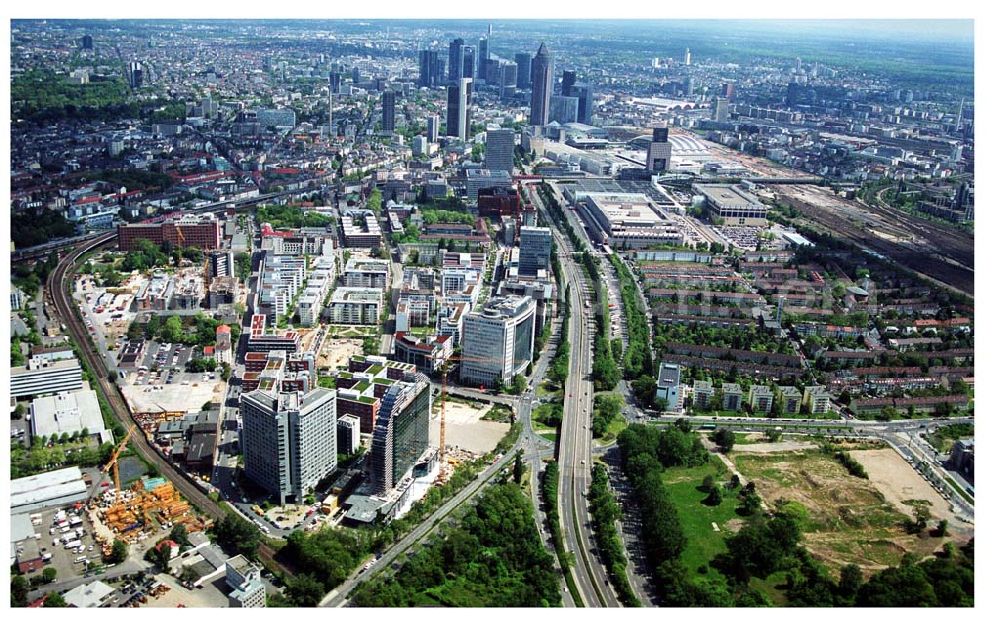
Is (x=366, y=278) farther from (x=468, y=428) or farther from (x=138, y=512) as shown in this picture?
(x=138, y=512)

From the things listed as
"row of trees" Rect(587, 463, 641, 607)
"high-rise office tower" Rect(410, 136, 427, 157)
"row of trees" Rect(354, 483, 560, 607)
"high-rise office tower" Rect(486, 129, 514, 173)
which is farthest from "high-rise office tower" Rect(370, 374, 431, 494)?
"high-rise office tower" Rect(410, 136, 427, 157)

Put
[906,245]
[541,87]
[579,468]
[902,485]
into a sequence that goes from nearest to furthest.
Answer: [902,485] → [579,468] → [906,245] → [541,87]

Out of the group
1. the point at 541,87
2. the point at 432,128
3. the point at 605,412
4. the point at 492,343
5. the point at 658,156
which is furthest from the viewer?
the point at 541,87

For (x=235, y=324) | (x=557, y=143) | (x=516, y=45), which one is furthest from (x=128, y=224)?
(x=516, y=45)

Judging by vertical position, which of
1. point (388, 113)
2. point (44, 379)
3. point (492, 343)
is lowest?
point (44, 379)

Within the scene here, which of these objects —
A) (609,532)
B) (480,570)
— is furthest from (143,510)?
(609,532)

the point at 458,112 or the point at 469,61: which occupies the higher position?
the point at 469,61

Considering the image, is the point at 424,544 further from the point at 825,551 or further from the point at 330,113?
the point at 330,113
